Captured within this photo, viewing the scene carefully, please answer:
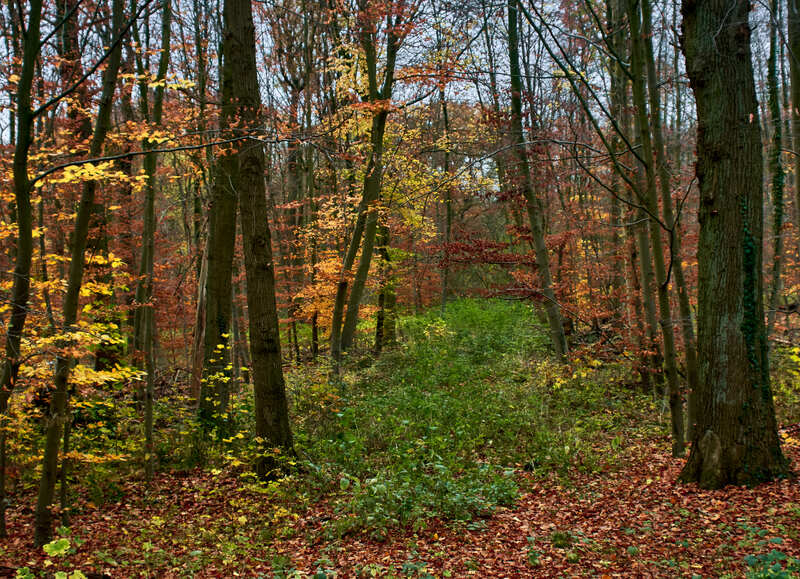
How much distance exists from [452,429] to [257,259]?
407 centimetres

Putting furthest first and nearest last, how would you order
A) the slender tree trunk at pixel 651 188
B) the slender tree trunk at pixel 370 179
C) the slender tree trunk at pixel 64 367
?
the slender tree trunk at pixel 370 179 < the slender tree trunk at pixel 651 188 < the slender tree trunk at pixel 64 367

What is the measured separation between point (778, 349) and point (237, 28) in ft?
42.4

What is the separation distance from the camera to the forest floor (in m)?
3.96

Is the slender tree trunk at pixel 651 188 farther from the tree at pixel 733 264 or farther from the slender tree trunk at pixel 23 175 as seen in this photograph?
the slender tree trunk at pixel 23 175

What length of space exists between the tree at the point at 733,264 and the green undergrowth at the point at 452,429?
208 centimetres

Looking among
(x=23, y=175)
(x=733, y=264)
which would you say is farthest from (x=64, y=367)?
(x=733, y=264)

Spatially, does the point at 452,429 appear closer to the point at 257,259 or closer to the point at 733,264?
the point at 257,259

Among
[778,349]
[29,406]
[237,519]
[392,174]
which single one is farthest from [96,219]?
[778,349]

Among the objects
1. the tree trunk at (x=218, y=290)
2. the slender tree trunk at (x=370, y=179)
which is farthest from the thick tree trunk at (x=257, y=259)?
the slender tree trunk at (x=370, y=179)

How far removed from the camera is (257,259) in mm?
6531

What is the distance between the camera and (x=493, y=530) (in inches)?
192

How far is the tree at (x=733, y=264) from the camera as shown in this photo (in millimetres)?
4590

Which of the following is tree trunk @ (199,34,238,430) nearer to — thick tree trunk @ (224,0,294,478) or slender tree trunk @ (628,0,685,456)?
thick tree trunk @ (224,0,294,478)

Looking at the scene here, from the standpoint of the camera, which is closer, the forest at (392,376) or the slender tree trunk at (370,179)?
the forest at (392,376)
